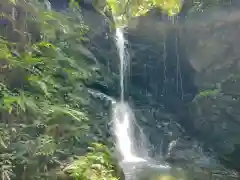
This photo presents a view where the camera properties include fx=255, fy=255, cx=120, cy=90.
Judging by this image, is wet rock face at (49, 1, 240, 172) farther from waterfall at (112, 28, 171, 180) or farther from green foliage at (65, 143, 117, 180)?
green foliage at (65, 143, 117, 180)

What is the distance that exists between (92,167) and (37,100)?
137 cm

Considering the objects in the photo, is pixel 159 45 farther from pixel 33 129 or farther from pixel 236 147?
pixel 33 129

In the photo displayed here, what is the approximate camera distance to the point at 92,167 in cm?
408

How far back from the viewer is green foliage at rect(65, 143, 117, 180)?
12.7 feet

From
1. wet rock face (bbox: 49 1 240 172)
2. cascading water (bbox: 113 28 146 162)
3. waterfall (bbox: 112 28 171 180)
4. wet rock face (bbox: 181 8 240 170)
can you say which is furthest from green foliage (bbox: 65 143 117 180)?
wet rock face (bbox: 181 8 240 170)

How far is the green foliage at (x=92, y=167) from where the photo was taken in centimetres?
388

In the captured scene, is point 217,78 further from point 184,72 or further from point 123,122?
point 123,122

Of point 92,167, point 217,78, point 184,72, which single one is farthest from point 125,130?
point 92,167

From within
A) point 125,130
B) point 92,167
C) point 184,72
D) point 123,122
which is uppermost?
point 184,72

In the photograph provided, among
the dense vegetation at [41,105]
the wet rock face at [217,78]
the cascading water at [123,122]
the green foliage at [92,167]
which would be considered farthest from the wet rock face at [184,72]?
the green foliage at [92,167]

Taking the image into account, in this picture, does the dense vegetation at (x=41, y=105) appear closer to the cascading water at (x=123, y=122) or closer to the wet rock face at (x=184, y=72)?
the wet rock face at (x=184, y=72)

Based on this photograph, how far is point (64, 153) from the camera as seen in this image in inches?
168

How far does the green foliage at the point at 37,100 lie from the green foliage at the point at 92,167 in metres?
0.03

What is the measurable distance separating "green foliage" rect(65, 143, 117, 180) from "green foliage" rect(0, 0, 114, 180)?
30 mm
